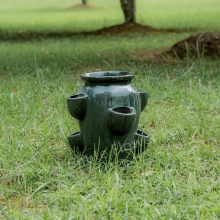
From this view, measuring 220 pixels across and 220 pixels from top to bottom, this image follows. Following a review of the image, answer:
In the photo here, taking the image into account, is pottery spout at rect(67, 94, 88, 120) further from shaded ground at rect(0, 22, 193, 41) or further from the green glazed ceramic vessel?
shaded ground at rect(0, 22, 193, 41)

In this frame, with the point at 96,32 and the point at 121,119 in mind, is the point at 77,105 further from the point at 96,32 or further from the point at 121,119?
the point at 96,32

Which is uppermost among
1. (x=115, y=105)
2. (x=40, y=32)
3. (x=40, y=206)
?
(x=115, y=105)

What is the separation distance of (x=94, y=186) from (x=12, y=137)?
1.10 m

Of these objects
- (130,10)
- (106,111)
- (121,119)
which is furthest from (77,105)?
(130,10)

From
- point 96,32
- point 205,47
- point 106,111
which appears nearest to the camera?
point 106,111

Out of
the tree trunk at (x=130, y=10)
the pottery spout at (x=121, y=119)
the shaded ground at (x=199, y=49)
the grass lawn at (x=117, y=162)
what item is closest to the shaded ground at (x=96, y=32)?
the tree trunk at (x=130, y=10)

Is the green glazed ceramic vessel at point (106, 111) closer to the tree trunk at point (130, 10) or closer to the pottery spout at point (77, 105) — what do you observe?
the pottery spout at point (77, 105)

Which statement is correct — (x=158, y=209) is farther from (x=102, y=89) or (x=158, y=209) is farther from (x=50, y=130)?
(x=50, y=130)

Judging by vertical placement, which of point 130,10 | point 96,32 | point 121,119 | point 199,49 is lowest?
point 96,32

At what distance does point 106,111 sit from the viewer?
10.3 feet

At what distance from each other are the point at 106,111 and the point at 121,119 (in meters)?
0.14

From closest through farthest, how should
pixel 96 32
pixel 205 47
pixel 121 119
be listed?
1. pixel 121 119
2. pixel 205 47
3. pixel 96 32

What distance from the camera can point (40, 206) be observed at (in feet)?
8.83

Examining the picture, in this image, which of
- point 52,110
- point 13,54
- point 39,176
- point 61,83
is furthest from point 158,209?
point 13,54
